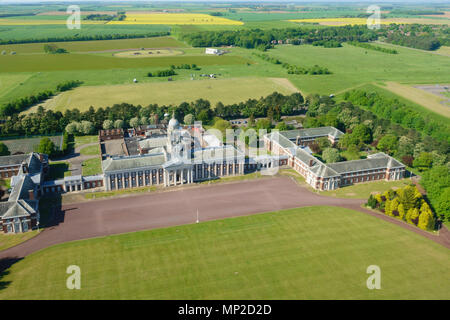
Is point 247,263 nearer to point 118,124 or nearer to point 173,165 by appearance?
point 173,165

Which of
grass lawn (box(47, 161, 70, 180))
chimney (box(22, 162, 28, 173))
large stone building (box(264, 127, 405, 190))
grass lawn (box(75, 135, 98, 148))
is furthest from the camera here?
grass lawn (box(75, 135, 98, 148))

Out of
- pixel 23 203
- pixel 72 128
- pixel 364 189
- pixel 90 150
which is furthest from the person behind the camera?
pixel 72 128

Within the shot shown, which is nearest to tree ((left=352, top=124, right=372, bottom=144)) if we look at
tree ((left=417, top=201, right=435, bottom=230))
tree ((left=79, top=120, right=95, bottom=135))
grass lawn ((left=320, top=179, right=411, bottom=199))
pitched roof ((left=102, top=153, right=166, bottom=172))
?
grass lawn ((left=320, top=179, right=411, bottom=199))

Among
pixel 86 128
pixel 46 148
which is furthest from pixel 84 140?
pixel 46 148

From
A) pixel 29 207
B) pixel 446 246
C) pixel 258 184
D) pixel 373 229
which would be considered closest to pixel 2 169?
pixel 29 207

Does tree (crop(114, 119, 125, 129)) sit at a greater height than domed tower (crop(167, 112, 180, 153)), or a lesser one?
lesser

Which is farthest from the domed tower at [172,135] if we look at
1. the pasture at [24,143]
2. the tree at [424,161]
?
the tree at [424,161]

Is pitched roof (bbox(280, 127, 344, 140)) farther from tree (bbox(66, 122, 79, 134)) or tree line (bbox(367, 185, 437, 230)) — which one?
tree (bbox(66, 122, 79, 134))
